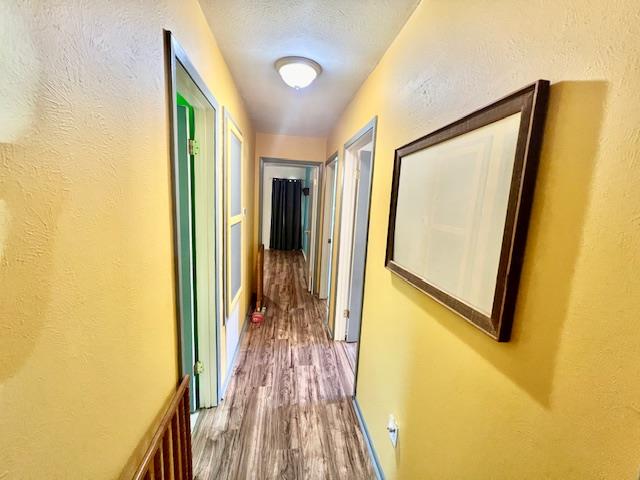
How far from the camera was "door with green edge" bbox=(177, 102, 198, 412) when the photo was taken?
1.40 meters

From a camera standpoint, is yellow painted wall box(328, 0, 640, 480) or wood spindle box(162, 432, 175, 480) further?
wood spindle box(162, 432, 175, 480)

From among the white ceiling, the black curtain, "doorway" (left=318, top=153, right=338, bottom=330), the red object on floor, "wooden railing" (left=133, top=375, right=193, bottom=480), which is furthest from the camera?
the black curtain

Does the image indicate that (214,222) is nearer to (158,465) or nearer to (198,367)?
(198,367)

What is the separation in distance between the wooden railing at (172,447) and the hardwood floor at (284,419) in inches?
18.8

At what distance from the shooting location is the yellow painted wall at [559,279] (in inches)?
17.3

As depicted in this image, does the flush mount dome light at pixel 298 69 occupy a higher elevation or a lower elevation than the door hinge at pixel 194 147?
higher

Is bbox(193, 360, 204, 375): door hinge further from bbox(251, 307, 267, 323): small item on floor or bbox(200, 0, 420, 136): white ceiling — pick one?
bbox(200, 0, 420, 136): white ceiling

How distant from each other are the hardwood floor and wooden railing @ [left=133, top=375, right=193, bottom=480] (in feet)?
1.56

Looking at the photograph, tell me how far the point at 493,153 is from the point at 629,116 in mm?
258

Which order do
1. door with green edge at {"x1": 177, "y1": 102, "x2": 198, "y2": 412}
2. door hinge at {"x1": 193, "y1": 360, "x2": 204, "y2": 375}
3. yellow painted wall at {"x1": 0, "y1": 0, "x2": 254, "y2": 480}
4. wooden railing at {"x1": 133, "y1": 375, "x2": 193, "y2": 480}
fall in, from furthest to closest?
1. door hinge at {"x1": 193, "y1": 360, "x2": 204, "y2": 375}
2. door with green edge at {"x1": 177, "y1": 102, "x2": 198, "y2": 412}
3. wooden railing at {"x1": 133, "y1": 375, "x2": 193, "y2": 480}
4. yellow painted wall at {"x1": 0, "y1": 0, "x2": 254, "y2": 480}

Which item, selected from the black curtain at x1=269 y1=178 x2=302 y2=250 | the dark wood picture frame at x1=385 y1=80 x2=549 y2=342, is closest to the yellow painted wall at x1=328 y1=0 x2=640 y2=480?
the dark wood picture frame at x1=385 y1=80 x2=549 y2=342

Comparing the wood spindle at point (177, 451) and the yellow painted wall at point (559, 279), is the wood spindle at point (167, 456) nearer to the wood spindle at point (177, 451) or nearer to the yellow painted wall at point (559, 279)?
the wood spindle at point (177, 451)

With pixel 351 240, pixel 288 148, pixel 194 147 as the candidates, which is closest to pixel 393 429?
pixel 351 240

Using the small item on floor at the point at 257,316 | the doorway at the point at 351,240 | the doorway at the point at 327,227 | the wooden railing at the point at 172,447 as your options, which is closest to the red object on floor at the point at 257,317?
the small item on floor at the point at 257,316
